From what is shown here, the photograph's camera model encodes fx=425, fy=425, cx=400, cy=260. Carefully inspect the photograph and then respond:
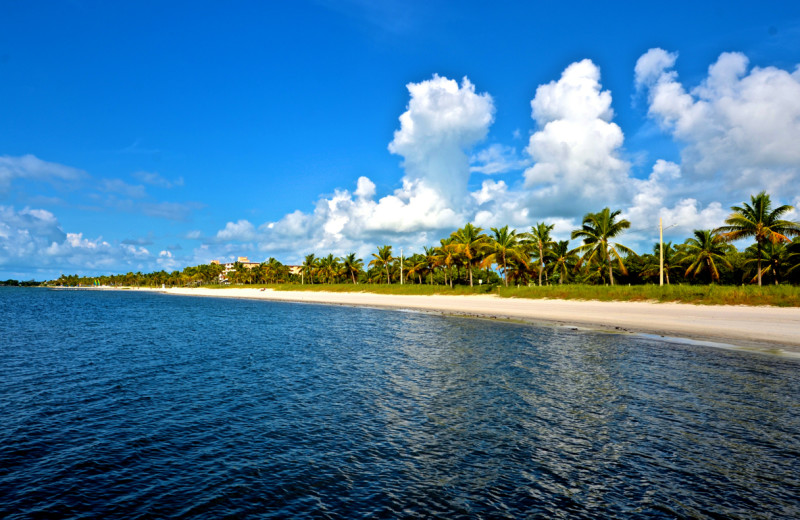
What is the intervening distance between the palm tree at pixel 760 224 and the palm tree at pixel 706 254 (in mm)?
9430

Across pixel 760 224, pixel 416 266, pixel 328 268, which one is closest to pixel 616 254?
pixel 760 224

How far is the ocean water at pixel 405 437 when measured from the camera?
25.6 ft

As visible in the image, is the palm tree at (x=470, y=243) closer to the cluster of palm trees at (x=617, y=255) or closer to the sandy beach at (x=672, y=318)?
the cluster of palm trees at (x=617, y=255)

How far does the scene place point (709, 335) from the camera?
2745 centimetres

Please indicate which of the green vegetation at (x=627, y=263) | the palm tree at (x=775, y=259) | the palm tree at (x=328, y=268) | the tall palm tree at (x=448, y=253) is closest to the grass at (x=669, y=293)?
the green vegetation at (x=627, y=263)

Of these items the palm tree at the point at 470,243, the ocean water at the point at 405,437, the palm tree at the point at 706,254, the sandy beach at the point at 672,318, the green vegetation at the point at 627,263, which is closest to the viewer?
the ocean water at the point at 405,437

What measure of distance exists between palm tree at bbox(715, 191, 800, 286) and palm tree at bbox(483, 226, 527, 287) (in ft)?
90.9

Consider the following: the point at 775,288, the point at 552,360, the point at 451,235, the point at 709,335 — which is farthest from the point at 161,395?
the point at 451,235

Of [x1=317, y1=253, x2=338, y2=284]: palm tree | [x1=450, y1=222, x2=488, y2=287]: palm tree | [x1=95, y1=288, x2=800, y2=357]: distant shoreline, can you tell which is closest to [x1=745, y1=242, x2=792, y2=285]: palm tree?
[x1=95, y1=288, x2=800, y2=357]: distant shoreline

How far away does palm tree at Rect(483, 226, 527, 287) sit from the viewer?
69438 mm

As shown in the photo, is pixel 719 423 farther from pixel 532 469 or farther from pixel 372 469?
pixel 372 469

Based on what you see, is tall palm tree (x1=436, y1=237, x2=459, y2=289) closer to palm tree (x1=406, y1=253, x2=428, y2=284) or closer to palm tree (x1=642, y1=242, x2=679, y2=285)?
palm tree (x1=406, y1=253, x2=428, y2=284)

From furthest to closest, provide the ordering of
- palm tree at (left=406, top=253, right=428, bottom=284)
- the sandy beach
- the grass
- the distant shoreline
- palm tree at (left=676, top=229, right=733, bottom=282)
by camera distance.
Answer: palm tree at (left=406, top=253, right=428, bottom=284) < palm tree at (left=676, top=229, right=733, bottom=282) < the grass < the sandy beach < the distant shoreline

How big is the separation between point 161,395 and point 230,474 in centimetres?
816
